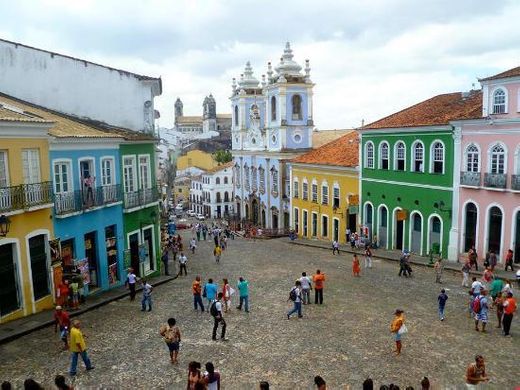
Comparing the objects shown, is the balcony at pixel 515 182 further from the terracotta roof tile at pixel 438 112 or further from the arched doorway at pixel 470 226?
the terracotta roof tile at pixel 438 112

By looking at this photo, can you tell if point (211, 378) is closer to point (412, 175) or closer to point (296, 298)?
point (296, 298)

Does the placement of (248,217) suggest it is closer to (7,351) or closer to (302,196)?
(302,196)

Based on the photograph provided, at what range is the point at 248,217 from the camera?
56250 mm

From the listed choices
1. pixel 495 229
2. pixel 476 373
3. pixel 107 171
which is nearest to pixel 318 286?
pixel 476 373

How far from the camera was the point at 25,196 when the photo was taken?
15.5 m

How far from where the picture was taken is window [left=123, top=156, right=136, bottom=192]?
21.0 m

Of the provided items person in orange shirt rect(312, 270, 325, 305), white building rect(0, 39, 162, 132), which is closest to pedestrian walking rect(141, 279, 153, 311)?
person in orange shirt rect(312, 270, 325, 305)

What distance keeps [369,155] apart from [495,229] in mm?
9454

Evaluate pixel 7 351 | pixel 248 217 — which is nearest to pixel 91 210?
pixel 7 351

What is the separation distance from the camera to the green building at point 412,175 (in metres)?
25.8

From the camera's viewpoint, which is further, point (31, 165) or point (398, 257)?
point (398, 257)

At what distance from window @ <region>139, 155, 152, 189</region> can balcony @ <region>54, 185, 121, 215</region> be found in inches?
81.1

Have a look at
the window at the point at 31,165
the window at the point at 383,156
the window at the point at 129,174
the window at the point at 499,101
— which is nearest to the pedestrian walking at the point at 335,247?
the window at the point at 383,156

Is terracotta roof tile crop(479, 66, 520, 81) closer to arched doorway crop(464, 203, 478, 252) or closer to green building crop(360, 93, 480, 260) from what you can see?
green building crop(360, 93, 480, 260)
